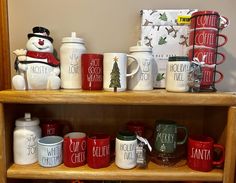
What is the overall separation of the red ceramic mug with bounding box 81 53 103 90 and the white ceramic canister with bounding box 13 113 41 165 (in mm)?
235

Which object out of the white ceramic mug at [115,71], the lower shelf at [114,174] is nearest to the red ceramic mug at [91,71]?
the white ceramic mug at [115,71]

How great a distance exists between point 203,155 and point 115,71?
0.40 metres

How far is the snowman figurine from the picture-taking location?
71cm

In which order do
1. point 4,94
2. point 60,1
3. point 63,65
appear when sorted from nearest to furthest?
point 4,94, point 63,65, point 60,1

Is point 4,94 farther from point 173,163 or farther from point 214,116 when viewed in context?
point 214,116

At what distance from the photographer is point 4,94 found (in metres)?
0.63

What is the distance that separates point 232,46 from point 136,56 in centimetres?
44

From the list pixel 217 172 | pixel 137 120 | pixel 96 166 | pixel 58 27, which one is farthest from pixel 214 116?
pixel 58 27

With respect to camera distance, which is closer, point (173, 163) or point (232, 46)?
point (173, 163)

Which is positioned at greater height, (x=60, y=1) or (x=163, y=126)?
(x=60, y=1)

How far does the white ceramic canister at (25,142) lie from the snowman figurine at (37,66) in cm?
13

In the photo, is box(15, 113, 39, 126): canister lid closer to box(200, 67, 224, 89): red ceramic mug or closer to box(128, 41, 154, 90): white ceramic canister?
box(128, 41, 154, 90): white ceramic canister

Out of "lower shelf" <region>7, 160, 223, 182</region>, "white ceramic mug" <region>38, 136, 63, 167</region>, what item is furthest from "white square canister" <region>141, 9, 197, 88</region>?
"white ceramic mug" <region>38, 136, 63, 167</region>

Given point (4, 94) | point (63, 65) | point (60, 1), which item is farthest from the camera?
point (60, 1)
